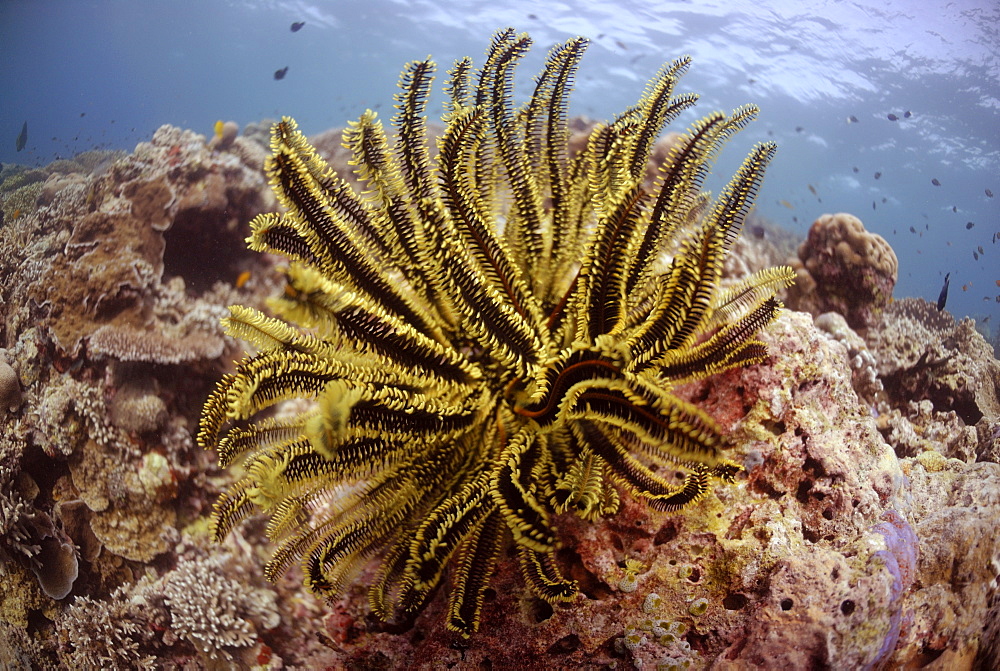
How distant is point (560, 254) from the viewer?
2.45 metres

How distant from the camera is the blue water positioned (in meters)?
29.7

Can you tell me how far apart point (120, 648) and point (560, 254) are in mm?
3387

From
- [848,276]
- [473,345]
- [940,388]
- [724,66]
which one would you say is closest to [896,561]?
[473,345]

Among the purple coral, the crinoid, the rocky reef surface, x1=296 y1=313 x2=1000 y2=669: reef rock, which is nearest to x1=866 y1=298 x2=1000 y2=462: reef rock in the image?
the rocky reef surface

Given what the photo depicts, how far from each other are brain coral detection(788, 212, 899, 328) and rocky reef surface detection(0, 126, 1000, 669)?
988 millimetres

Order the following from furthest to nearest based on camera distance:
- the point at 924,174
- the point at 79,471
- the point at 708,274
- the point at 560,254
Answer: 1. the point at 924,174
2. the point at 79,471
3. the point at 560,254
4. the point at 708,274

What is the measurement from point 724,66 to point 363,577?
55419 mm

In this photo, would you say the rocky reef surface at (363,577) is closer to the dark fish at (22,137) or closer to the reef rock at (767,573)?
the reef rock at (767,573)

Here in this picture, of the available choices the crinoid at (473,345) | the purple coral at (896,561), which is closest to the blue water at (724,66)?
the crinoid at (473,345)

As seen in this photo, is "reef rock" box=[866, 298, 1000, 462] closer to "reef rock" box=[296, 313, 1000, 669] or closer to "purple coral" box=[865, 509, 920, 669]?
"reef rock" box=[296, 313, 1000, 669]

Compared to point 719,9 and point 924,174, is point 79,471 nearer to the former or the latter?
point 719,9

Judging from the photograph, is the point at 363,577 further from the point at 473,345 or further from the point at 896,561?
the point at 896,561

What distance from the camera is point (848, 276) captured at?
18.2 feet

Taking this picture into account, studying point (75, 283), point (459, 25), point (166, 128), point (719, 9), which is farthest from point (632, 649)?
point (459, 25)
